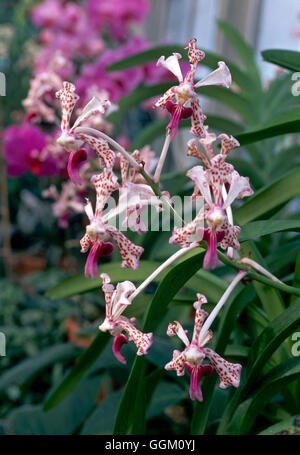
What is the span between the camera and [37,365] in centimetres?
83

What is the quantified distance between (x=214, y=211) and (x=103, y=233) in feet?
0.24

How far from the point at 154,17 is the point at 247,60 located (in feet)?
6.32

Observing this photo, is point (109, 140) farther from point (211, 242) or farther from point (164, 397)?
point (164, 397)

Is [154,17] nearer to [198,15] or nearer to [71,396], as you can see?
[198,15]

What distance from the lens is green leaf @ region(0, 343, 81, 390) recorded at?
0.81 metres

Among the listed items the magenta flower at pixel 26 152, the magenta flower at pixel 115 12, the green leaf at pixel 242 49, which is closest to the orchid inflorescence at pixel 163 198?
the green leaf at pixel 242 49

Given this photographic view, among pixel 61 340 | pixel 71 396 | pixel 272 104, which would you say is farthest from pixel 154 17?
pixel 71 396

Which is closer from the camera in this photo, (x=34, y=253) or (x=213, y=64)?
(x=213, y=64)

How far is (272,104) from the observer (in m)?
0.83

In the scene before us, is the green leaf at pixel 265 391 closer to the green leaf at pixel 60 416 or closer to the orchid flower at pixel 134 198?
the orchid flower at pixel 134 198

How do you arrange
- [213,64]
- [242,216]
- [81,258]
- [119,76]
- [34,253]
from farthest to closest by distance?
[34,253], [81,258], [119,76], [213,64], [242,216]

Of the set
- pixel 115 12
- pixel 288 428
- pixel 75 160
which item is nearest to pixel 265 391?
pixel 288 428

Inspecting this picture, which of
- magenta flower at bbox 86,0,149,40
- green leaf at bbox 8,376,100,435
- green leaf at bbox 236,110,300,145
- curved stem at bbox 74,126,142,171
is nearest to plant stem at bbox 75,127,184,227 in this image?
curved stem at bbox 74,126,142,171

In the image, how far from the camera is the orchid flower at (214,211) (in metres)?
0.35
